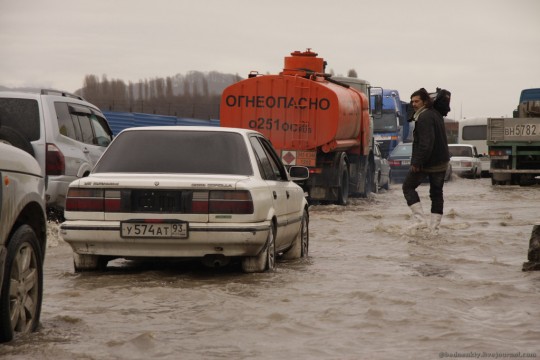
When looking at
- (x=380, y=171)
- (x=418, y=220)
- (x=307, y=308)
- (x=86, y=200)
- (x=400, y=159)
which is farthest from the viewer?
(x=400, y=159)

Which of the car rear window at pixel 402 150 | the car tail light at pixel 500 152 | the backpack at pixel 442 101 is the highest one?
the backpack at pixel 442 101

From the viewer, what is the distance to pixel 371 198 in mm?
28844

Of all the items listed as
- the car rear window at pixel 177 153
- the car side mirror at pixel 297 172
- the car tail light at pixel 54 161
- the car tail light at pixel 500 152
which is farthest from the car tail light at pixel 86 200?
the car tail light at pixel 500 152

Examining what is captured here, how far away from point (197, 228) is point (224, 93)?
46.8 ft

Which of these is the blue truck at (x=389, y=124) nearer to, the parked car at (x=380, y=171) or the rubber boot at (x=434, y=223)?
the parked car at (x=380, y=171)

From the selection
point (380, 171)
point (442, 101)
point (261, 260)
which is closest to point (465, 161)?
point (380, 171)

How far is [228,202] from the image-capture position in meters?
9.78

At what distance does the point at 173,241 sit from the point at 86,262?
1.01m

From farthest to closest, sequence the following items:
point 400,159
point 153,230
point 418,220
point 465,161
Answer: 1. point 465,161
2. point 400,159
3. point 418,220
4. point 153,230

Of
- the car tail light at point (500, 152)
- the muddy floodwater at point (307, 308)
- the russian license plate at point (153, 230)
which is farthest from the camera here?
the car tail light at point (500, 152)

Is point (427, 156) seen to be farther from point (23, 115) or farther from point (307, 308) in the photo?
point (307, 308)

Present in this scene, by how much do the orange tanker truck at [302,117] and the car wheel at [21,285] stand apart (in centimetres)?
1631

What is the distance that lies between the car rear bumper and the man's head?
21.3 ft

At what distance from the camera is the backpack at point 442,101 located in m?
16.1
